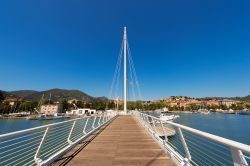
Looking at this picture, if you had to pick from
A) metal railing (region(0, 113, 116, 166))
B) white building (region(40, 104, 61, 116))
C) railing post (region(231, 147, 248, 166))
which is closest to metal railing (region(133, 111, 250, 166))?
railing post (region(231, 147, 248, 166))

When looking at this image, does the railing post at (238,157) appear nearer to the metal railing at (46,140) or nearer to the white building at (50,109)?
the metal railing at (46,140)

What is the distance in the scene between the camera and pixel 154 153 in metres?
5.52

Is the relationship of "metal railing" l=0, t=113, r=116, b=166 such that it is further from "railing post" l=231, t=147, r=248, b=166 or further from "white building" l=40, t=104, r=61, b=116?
"white building" l=40, t=104, r=61, b=116

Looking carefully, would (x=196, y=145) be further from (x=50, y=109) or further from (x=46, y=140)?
(x=50, y=109)

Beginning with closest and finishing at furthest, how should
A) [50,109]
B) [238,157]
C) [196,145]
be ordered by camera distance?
[238,157] < [196,145] < [50,109]

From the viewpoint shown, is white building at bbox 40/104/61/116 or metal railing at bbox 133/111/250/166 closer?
metal railing at bbox 133/111/250/166

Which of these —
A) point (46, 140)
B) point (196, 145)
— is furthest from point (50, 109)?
point (196, 145)

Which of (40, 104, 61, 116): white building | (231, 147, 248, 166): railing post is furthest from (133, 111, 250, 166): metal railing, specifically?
(40, 104, 61, 116): white building

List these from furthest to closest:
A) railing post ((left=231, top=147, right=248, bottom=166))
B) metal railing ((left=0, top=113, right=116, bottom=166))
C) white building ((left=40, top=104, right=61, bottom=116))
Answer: white building ((left=40, top=104, right=61, bottom=116)), metal railing ((left=0, top=113, right=116, bottom=166)), railing post ((left=231, top=147, right=248, bottom=166))

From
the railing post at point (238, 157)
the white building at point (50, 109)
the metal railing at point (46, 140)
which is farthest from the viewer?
the white building at point (50, 109)

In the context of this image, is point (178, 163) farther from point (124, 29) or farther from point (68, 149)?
point (124, 29)

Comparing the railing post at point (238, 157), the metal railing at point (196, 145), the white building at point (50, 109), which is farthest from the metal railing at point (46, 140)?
the white building at point (50, 109)

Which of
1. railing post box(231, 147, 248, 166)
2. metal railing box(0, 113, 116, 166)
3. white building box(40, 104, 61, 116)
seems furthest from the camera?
white building box(40, 104, 61, 116)

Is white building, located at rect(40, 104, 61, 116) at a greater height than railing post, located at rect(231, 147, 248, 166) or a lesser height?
greater
